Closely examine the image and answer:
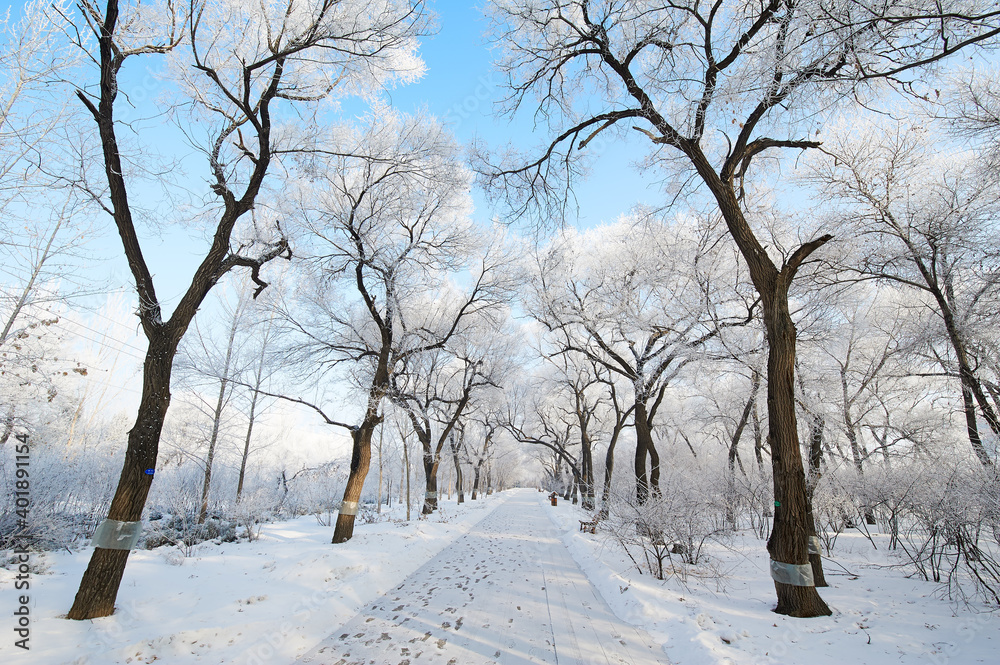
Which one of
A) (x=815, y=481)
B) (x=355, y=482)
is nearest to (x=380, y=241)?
(x=355, y=482)

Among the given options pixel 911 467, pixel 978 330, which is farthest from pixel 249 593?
pixel 978 330

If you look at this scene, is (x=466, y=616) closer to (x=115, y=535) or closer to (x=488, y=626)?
(x=488, y=626)

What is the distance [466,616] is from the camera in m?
4.96

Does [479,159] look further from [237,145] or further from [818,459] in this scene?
[818,459]

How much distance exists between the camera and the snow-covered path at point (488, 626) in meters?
3.85

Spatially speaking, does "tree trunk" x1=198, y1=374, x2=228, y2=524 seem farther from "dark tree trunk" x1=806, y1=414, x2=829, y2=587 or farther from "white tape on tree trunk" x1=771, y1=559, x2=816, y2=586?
"dark tree trunk" x1=806, y1=414, x2=829, y2=587

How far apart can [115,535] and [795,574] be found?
7.75m

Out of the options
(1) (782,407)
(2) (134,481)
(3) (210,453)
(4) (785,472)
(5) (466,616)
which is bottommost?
(5) (466,616)

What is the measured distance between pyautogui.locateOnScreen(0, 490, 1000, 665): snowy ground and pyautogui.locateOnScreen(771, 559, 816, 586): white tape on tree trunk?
374 millimetres

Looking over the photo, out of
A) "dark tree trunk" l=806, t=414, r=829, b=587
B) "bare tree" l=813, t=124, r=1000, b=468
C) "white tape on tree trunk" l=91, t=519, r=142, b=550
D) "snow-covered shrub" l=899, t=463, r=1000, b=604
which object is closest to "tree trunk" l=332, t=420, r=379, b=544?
"white tape on tree trunk" l=91, t=519, r=142, b=550

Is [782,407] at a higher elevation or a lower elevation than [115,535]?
higher

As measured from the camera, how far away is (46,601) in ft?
14.7

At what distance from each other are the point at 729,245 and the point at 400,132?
901 centimetres

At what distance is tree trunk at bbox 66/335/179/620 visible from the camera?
14.1 feet
